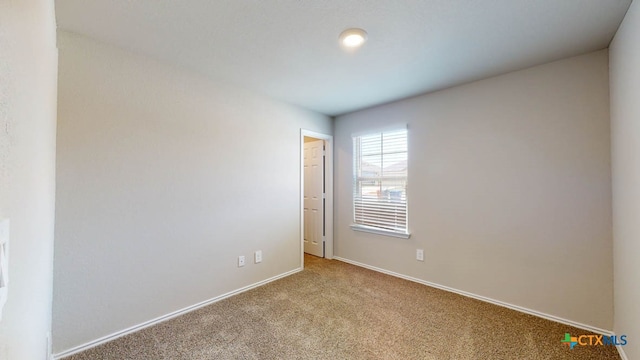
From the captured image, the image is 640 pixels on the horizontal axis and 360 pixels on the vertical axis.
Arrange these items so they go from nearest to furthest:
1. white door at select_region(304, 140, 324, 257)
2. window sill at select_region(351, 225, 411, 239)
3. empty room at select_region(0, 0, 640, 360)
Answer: empty room at select_region(0, 0, 640, 360) < window sill at select_region(351, 225, 411, 239) < white door at select_region(304, 140, 324, 257)

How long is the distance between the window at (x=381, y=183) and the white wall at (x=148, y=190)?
1342mm

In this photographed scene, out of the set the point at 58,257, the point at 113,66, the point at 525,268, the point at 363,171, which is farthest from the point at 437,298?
the point at 113,66

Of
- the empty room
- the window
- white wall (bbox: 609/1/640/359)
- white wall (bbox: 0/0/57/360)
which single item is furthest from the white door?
white wall (bbox: 0/0/57/360)

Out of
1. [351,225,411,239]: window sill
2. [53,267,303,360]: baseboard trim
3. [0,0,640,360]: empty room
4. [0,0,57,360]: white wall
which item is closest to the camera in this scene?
[0,0,57,360]: white wall

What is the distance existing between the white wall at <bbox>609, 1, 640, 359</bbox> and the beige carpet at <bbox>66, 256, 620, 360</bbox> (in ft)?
1.37

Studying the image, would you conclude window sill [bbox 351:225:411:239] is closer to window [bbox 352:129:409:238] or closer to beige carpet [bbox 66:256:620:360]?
window [bbox 352:129:409:238]

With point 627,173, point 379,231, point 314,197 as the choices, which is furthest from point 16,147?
point 314,197

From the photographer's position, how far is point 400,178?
334cm

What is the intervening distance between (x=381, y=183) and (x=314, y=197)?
4.00 feet

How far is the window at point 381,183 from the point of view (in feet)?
10.9

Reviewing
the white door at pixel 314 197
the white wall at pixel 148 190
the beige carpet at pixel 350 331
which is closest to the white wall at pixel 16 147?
the white wall at pixel 148 190

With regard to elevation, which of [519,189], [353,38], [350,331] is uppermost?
[353,38]

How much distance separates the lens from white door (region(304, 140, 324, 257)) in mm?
4156

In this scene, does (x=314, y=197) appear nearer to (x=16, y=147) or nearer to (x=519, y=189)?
(x=519, y=189)
